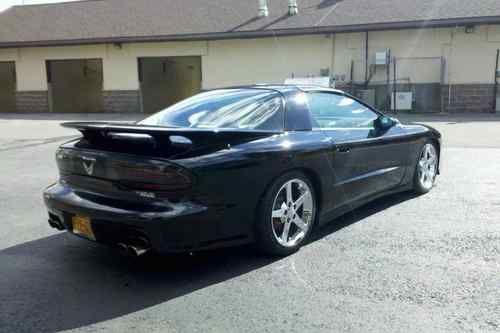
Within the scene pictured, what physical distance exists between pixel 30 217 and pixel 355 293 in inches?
149

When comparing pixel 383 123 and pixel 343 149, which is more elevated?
pixel 383 123

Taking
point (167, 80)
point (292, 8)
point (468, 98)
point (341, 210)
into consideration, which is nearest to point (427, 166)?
point (341, 210)

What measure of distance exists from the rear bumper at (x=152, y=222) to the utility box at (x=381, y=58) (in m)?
15.9

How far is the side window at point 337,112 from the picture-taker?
460 cm

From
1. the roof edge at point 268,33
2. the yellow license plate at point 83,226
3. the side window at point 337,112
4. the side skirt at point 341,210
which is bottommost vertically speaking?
the side skirt at point 341,210

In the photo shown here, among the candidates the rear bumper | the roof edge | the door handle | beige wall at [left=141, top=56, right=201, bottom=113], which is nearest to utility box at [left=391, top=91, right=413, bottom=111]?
the roof edge

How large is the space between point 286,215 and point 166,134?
4.14 ft

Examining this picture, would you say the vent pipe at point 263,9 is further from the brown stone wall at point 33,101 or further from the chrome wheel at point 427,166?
the chrome wheel at point 427,166

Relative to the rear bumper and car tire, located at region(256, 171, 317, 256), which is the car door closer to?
car tire, located at region(256, 171, 317, 256)

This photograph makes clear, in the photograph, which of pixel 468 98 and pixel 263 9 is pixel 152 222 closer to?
pixel 468 98

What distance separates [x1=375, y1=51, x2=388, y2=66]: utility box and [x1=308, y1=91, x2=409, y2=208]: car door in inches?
522

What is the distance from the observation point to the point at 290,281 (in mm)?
3564

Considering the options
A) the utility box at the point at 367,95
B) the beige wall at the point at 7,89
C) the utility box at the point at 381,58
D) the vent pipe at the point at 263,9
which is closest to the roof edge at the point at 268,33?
the utility box at the point at 381,58

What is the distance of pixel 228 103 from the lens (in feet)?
14.5
